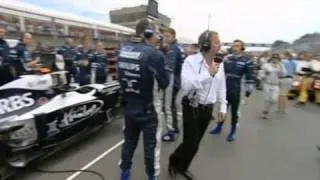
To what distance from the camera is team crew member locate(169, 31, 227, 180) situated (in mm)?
3943

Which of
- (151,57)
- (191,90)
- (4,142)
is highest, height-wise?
(151,57)

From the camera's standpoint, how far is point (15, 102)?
448 centimetres

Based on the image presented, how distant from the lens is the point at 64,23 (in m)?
13.2

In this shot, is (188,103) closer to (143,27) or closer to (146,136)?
(146,136)

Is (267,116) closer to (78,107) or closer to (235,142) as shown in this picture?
(235,142)

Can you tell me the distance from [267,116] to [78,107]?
556 cm

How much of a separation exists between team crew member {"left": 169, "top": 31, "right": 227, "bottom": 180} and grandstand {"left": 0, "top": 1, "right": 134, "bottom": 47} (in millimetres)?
6149

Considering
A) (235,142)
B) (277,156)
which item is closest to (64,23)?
(235,142)

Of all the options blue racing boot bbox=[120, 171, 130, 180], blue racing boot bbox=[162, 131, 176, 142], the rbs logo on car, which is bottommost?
blue racing boot bbox=[162, 131, 176, 142]

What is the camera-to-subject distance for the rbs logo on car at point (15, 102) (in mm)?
4319

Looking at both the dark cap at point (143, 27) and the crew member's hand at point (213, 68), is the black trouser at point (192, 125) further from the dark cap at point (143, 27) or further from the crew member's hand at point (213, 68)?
the dark cap at point (143, 27)

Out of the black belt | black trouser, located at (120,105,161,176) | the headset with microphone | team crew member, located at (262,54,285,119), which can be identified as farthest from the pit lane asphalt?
the headset with microphone

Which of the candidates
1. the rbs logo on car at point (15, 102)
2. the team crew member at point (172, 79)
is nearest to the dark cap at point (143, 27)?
the rbs logo on car at point (15, 102)

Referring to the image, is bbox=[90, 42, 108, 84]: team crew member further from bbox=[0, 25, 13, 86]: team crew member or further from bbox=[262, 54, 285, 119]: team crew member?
bbox=[262, 54, 285, 119]: team crew member
